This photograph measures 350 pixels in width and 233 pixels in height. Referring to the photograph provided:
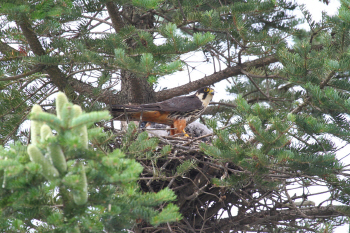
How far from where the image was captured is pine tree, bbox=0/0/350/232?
82.4 inches

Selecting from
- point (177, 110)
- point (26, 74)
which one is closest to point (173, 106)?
point (177, 110)

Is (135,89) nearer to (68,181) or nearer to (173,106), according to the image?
(173,106)

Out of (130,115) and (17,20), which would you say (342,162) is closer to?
(130,115)

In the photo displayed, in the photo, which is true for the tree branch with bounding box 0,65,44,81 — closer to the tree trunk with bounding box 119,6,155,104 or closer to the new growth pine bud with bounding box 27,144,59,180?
the tree trunk with bounding box 119,6,155,104

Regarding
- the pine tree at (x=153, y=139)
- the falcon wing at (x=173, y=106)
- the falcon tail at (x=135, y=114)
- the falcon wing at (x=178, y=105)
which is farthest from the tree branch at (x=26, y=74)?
the falcon wing at (x=178, y=105)

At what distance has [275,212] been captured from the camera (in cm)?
485

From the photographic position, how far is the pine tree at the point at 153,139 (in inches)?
82.4

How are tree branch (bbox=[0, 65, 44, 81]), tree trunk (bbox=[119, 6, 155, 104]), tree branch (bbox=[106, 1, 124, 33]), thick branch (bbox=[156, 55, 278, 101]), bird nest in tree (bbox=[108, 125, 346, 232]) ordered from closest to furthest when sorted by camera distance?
tree branch (bbox=[0, 65, 44, 81]), bird nest in tree (bbox=[108, 125, 346, 232]), tree branch (bbox=[106, 1, 124, 33]), thick branch (bbox=[156, 55, 278, 101]), tree trunk (bbox=[119, 6, 155, 104])

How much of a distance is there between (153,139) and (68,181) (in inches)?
61.2

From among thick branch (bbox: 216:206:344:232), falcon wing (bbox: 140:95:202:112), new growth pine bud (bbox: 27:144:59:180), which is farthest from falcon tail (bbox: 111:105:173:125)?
new growth pine bud (bbox: 27:144:59:180)

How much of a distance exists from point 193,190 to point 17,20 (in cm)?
277

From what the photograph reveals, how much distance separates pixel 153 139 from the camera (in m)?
3.46

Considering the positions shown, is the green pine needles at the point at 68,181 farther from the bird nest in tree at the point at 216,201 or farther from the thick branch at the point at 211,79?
the thick branch at the point at 211,79

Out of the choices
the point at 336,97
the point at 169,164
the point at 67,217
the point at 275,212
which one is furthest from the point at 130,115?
the point at 67,217
